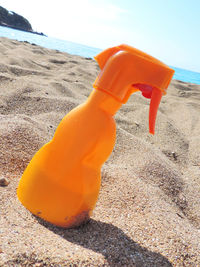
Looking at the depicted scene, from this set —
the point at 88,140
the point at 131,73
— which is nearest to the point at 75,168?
the point at 88,140

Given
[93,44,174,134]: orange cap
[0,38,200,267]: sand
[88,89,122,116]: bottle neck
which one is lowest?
[0,38,200,267]: sand

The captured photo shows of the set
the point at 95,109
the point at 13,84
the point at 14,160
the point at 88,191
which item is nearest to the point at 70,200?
the point at 88,191

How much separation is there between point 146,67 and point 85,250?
0.68 metres

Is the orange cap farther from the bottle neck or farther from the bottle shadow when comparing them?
the bottle shadow

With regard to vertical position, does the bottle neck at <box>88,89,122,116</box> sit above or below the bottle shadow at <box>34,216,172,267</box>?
above

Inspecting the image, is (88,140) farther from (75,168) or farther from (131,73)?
(131,73)

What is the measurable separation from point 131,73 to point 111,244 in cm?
63

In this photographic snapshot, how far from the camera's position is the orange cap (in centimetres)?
95

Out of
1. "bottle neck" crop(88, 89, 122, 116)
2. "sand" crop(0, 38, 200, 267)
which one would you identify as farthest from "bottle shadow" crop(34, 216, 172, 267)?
"bottle neck" crop(88, 89, 122, 116)

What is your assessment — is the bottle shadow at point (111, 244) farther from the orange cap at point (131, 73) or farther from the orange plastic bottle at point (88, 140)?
the orange cap at point (131, 73)

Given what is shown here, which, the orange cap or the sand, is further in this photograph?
the orange cap

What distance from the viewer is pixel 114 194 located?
1.30 meters

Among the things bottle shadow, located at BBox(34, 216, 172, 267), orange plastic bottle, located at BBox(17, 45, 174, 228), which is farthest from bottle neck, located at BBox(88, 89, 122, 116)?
bottle shadow, located at BBox(34, 216, 172, 267)

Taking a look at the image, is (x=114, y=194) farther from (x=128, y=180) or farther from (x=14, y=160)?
(x=14, y=160)
